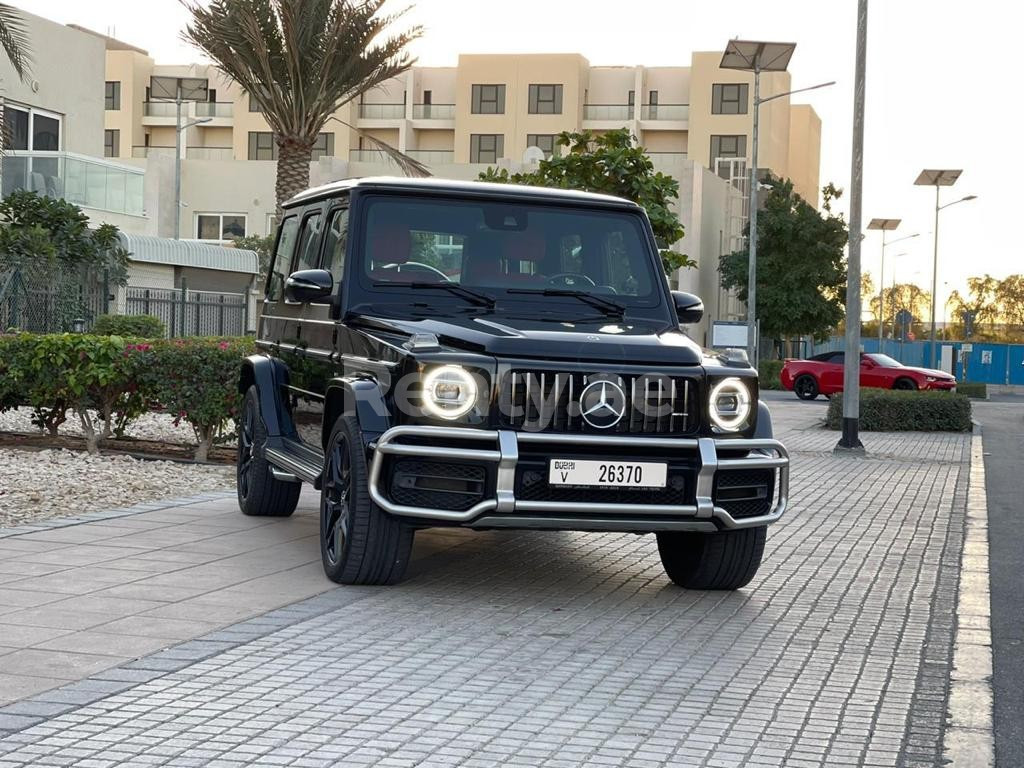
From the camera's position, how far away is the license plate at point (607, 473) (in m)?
7.25

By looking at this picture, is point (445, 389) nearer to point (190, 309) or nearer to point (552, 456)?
point (552, 456)

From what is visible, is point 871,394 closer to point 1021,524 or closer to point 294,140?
point 294,140

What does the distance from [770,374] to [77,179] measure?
28141 mm

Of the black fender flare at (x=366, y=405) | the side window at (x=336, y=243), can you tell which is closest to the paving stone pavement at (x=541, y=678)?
the black fender flare at (x=366, y=405)

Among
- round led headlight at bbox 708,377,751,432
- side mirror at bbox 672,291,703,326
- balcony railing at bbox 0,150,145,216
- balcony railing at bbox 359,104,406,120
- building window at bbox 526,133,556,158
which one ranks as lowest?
round led headlight at bbox 708,377,751,432

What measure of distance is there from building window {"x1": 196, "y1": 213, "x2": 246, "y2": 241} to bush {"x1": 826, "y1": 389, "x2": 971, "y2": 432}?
142 ft

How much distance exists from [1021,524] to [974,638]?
5863 mm

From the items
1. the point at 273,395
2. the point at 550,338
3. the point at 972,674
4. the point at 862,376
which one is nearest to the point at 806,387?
the point at 862,376

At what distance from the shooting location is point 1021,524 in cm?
1282

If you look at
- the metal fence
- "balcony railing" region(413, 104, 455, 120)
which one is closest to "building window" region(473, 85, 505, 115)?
"balcony railing" region(413, 104, 455, 120)

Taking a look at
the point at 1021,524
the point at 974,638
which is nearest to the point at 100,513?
the point at 974,638

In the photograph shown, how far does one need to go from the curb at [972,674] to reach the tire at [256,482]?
415cm

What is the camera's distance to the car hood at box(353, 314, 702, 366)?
288 inches

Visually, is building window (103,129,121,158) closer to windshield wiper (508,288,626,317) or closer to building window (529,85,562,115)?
building window (529,85,562,115)
